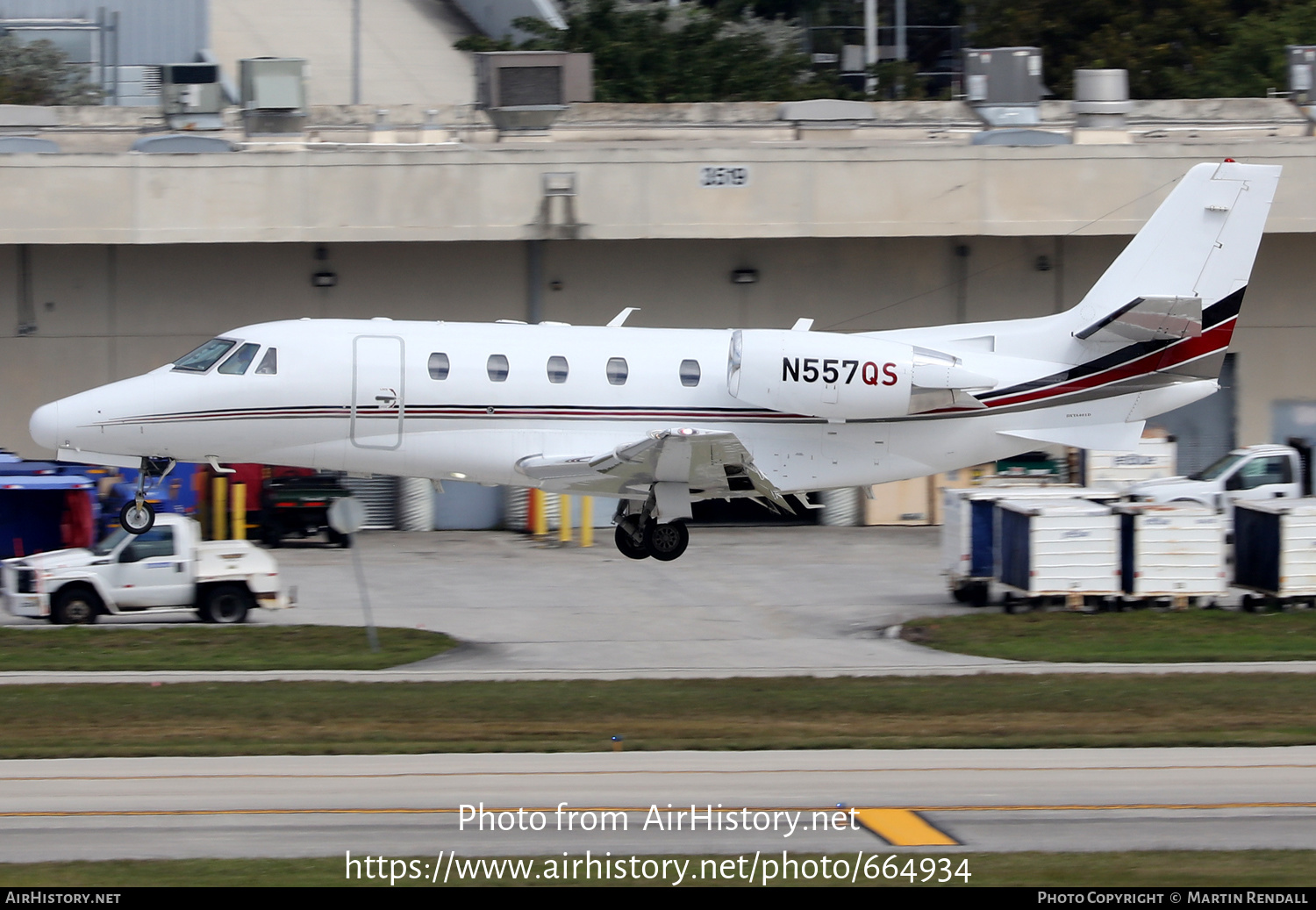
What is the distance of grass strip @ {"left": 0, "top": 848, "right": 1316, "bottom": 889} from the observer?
12.3m

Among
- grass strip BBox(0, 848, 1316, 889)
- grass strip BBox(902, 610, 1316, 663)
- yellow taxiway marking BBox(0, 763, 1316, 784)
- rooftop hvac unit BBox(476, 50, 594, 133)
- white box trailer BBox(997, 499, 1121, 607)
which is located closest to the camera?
grass strip BBox(0, 848, 1316, 889)

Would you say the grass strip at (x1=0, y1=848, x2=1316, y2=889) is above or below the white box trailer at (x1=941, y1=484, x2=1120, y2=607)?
below

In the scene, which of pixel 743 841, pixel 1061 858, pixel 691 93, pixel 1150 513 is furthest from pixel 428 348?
pixel 691 93

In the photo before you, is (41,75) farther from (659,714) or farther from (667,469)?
(659,714)

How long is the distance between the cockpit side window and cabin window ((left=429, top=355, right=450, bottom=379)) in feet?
8.69

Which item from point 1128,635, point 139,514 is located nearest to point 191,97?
point 139,514

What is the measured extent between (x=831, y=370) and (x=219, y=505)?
56.2 ft

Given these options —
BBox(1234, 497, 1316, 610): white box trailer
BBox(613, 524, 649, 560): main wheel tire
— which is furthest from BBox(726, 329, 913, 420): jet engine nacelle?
BBox(1234, 497, 1316, 610): white box trailer

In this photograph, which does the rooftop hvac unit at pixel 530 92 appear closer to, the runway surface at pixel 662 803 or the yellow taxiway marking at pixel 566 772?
the runway surface at pixel 662 803

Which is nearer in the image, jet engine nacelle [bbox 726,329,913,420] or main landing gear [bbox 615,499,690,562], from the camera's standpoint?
jet engine nacelle [bbox 726,329,913,420]

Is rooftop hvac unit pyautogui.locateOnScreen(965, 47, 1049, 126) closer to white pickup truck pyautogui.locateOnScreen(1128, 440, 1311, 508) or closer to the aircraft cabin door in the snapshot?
white pickup truck pyautogui.locateOnScreen(1128, 440, 1311, 508)
